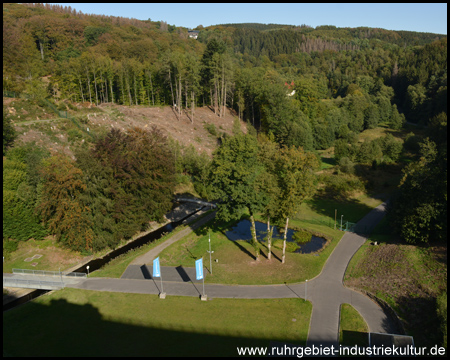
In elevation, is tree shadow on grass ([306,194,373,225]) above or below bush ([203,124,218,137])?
below

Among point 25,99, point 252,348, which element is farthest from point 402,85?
point 252,348

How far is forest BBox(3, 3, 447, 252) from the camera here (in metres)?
33.8

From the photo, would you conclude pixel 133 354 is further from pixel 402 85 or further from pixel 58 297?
pixel 402 85

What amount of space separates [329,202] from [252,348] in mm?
35333

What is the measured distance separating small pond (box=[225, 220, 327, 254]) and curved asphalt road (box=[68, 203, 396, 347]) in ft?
10.1

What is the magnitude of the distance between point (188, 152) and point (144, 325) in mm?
40518

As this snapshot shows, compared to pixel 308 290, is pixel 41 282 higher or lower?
lower

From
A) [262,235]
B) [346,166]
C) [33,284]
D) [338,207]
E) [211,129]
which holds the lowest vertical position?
[338,207]

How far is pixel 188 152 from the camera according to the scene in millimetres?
62500

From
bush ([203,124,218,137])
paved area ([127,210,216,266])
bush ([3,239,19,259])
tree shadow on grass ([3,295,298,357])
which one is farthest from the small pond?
bush ([203,124,218,137])

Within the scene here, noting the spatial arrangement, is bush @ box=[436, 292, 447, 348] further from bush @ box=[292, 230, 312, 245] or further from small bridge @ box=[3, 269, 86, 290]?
small bridge @ box=[3, 269, 86, 290]

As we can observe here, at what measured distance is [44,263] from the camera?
3578 cm

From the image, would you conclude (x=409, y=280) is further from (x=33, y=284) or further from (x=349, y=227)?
(x=33, y=284)

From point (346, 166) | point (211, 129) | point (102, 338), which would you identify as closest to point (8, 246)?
point (102, 338)
